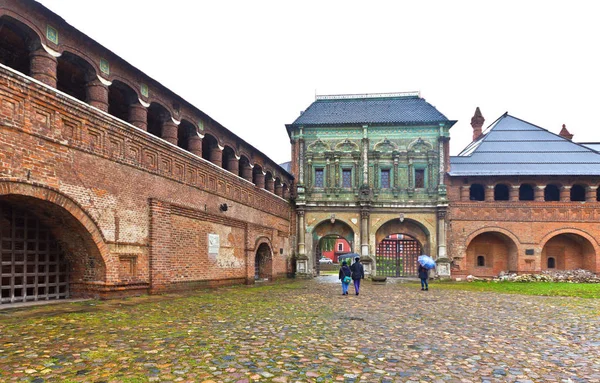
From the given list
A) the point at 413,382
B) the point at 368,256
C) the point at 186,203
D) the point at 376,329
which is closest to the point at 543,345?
the point at 376,329

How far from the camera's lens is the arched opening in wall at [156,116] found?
13992mm

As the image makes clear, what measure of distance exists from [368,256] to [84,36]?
2039cm

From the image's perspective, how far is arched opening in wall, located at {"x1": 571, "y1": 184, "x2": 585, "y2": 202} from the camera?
26884 mm

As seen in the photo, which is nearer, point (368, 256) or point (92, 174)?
point (92, 174)

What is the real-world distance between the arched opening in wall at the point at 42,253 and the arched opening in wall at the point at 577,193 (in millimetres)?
27552

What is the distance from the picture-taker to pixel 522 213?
26094mm

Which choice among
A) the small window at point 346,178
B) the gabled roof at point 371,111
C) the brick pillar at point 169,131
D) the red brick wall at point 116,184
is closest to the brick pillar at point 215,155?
the red brick wall at point 116,184

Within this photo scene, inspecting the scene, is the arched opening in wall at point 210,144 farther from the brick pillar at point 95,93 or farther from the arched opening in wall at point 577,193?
the arched opening in wall at point 577,193

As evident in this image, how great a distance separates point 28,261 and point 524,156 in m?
27.3

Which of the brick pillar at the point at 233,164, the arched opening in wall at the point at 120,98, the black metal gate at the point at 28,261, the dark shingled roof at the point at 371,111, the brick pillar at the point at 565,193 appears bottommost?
the black metal gate at the point at 28,261

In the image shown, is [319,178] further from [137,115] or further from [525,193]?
[137,115]

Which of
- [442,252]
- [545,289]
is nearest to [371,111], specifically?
[442,252]

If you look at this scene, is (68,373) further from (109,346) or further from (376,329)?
(376,329)

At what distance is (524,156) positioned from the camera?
90.5 feet
